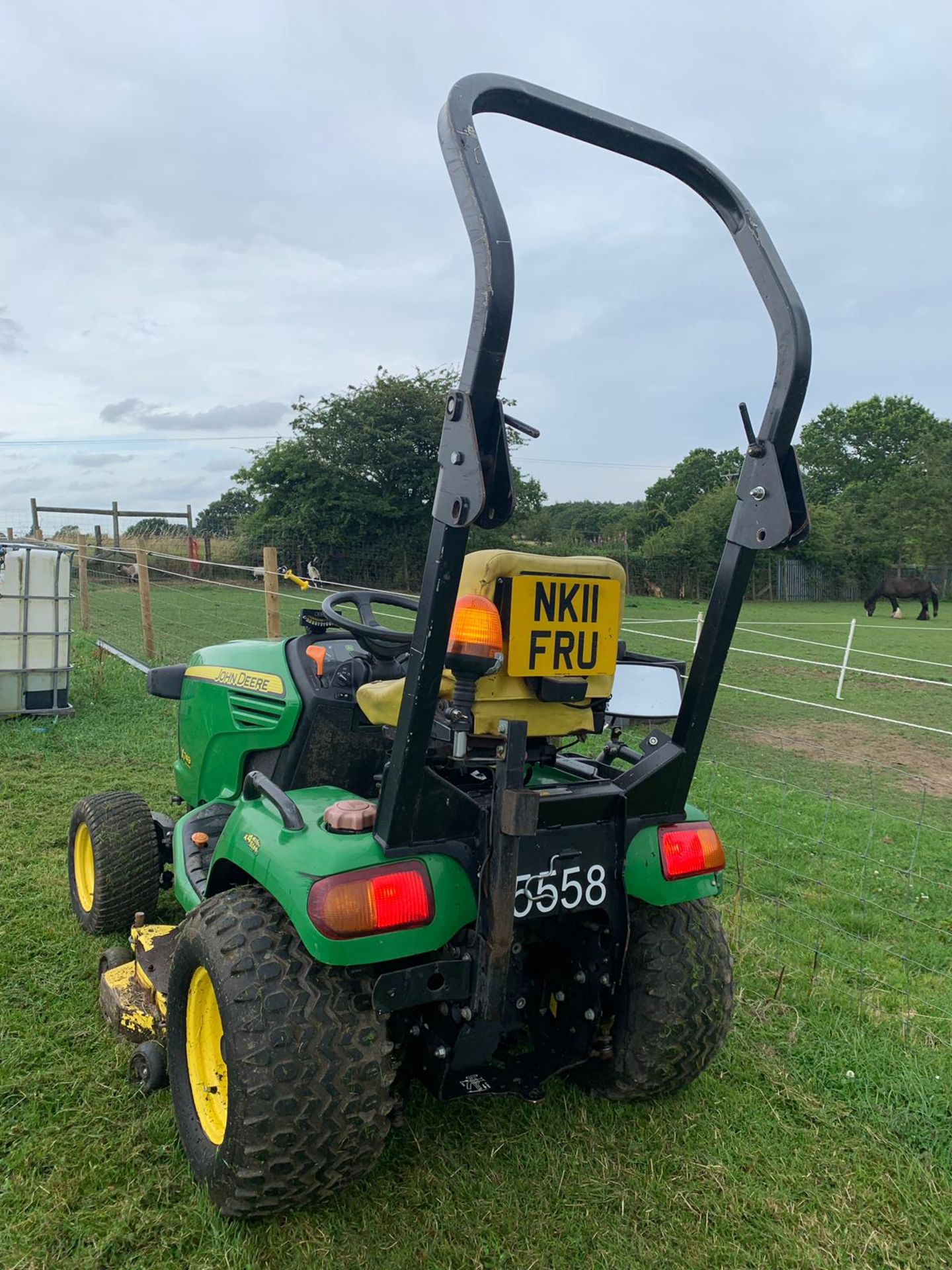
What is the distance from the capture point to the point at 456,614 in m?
1.94

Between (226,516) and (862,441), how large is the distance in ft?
148

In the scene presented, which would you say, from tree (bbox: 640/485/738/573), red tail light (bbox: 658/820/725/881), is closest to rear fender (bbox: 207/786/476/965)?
red tail light (bbox: 658/820/725/881)

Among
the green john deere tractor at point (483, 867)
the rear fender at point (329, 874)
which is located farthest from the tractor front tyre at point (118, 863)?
the rear fender at point (329, 874)

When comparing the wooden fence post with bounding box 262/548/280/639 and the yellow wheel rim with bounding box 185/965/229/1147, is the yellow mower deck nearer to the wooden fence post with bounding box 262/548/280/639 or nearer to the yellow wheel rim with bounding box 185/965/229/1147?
the yellow wheel rim with bounding box 185/965/229/1147

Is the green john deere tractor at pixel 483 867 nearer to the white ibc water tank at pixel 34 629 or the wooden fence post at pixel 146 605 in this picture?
the white ibc water tank at pixel 34 629

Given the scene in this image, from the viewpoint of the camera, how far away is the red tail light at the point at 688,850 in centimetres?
240

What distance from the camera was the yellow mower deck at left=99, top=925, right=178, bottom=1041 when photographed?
2691 mm

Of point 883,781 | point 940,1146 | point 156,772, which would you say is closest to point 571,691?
point 940,1146

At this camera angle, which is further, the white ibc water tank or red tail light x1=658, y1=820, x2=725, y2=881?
the white ibc water tank

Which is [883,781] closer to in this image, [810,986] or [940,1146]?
[810,986]

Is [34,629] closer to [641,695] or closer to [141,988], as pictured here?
[141,988]

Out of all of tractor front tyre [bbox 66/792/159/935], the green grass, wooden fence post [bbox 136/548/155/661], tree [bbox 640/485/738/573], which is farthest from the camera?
tree [bbox 640/485/738/573]

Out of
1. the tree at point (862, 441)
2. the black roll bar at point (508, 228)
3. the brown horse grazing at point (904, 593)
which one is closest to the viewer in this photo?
the black roll bar at point (508, 228)

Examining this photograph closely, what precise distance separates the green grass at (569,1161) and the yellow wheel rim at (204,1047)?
0.18m
